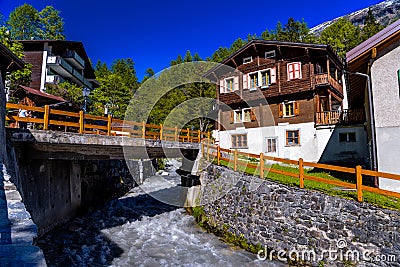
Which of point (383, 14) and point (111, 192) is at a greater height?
point (383, 14)

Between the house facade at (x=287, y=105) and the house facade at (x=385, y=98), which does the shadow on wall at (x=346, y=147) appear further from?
the house facade at (x=385, y=98)

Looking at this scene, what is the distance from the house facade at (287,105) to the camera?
63.3 ft

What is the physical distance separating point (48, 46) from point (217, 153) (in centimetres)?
2713

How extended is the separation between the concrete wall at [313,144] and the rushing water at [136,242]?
32.5 ft

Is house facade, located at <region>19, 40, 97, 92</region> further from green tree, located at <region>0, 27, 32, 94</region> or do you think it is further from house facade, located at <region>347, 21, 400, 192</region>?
house facade, located at <region>347, 21, 400, 192</region>

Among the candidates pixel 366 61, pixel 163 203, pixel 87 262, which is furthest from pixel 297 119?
pixel 87 262

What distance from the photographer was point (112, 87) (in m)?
33.8

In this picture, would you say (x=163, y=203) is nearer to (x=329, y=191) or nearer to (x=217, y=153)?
(x=217, y=153)

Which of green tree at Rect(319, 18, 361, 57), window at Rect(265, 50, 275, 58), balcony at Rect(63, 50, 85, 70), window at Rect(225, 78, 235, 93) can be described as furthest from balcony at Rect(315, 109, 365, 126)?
balcony at Rect(63, 50, 85, 70)

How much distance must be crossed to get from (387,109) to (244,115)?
564 inches

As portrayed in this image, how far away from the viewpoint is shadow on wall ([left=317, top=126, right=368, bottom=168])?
17953 mm

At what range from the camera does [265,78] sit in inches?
924

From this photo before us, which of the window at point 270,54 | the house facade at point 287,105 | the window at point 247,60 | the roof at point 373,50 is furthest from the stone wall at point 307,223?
the window at point 247,60

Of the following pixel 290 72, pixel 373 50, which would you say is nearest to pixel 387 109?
pixel 373 50
